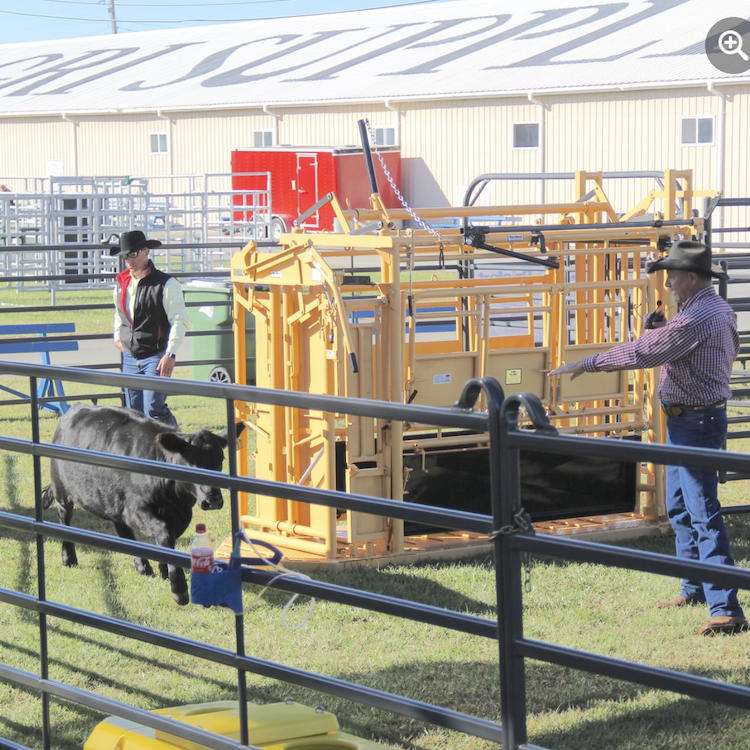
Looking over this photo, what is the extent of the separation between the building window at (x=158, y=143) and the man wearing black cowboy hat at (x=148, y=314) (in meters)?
31.8

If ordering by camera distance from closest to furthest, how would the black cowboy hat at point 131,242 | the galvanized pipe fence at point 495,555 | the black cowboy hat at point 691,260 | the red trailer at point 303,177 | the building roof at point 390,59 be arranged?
the galvanized pipe fence at point 495,555 → the black cowboy hat at point 691,260 → the black cowboy hat at point 131,242 → the red trailer at point 303,177 → the building roof at point 390,59

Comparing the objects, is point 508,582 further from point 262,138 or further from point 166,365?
point 262,138

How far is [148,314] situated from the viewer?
8.42 m

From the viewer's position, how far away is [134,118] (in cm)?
3941

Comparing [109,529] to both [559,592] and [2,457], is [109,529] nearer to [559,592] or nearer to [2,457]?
[2,457]

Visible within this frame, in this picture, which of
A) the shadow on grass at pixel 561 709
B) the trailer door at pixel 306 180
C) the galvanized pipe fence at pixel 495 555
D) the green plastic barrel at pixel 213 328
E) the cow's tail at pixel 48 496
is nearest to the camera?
the galvanized pipe fence at pixel 495 555

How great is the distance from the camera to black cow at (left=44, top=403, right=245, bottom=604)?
20.2 ft

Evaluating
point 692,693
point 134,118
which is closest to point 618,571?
point 692,693

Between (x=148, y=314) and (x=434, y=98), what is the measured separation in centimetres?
2587

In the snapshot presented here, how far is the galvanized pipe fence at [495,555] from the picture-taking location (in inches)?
93.2

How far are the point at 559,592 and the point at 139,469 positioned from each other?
353 cm

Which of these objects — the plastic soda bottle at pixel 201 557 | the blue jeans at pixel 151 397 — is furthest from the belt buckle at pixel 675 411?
the blue jeans at pixel 151 397

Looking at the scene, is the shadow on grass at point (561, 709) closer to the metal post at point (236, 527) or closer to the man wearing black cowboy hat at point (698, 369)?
the man wearing black cowboy hat at point (698, 369)

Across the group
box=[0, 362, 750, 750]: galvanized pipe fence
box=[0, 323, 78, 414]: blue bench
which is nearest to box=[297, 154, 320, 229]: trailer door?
box=[0, 323, 78, 414]: blue bench
